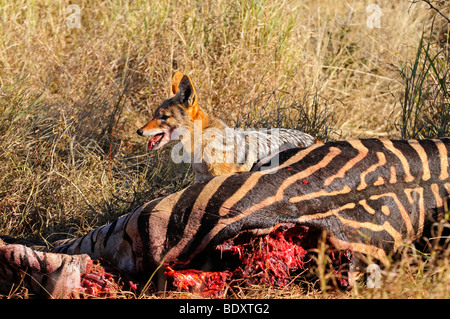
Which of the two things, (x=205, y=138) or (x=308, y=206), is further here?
(x=205, y=138)

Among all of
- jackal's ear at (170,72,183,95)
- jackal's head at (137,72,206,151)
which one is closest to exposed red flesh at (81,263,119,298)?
jackal's head at (137,72,206,151)

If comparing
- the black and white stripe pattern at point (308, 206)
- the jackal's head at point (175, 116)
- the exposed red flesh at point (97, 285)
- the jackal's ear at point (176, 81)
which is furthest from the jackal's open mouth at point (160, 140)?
the exposed red flesh at point (97, 285)

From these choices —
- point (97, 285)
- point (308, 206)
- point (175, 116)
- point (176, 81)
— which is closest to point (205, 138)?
point (175, 116)

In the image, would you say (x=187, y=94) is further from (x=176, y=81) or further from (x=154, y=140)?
(x=154, y=140)

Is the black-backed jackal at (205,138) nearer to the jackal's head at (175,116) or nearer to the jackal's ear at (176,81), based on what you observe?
the jackal's head at (175,116)

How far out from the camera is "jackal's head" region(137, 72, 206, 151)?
5.56 metres

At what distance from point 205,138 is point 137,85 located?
1.80m

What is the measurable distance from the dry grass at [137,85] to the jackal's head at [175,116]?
11.2 inches

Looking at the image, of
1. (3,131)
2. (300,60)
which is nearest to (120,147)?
(3,131)

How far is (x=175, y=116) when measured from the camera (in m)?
5.59

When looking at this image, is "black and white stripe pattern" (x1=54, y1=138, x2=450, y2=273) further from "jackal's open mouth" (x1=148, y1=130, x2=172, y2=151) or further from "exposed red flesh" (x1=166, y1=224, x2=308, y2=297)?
"jackal's open mouth" (x1=148, y1=130, x2=172, y2=151)

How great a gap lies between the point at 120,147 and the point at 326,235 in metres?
3.21

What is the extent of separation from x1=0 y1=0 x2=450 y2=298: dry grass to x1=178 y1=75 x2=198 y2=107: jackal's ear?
628 millimetres
